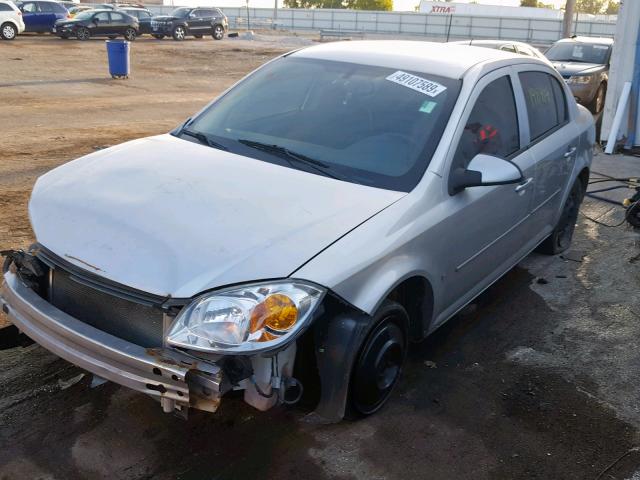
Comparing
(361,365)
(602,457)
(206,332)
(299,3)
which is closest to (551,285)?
(602,457)

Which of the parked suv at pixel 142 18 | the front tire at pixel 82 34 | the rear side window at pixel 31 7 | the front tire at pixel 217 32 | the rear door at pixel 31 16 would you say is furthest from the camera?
the front tire at pixel 217 32

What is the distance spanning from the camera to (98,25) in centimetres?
3050

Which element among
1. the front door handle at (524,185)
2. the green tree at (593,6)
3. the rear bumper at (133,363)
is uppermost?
the green tree at (593,6)

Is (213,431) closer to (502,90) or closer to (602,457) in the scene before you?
(602,457)

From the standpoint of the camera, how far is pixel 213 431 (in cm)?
327

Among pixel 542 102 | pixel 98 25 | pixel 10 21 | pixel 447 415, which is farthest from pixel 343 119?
pixel 98 25

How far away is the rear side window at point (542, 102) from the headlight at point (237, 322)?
2654 millimetres

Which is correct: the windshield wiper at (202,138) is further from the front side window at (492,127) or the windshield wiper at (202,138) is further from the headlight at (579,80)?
the headlight at (579,80)

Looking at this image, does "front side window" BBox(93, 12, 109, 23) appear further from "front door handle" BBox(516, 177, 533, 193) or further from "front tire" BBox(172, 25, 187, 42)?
"front door handle" BBox(516, 177, 533, 193)

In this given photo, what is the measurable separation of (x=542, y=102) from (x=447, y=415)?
252 cm

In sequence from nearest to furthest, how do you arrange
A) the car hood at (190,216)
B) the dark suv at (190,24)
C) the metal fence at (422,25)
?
the car hood at (190,216), the dark suv at (190,24), the metal fence at (422,25)

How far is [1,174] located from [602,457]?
263 inches

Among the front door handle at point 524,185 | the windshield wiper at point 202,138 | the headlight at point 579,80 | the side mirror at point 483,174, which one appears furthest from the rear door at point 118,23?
the side mirror at point 483,174

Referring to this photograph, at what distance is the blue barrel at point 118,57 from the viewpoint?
721 inches
